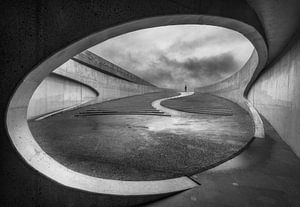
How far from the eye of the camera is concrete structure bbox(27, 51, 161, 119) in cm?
1065

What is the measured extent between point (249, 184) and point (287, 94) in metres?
4.44

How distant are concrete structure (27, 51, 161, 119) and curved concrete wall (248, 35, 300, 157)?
1500 centimetres

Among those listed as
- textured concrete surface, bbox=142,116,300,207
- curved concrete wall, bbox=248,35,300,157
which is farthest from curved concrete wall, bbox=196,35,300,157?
textured concrete surface, bbox=142,116,300,207

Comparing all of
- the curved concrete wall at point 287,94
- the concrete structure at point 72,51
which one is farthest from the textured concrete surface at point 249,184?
the curved concrete wall at point 287,94

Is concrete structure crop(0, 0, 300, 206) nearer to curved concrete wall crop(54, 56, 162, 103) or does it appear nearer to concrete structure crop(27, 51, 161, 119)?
concrete structure crop(27, 51, 161, 119)

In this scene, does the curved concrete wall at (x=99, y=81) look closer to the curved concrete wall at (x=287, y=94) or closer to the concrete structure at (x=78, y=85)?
the concrete structure at (x=78, y=85)

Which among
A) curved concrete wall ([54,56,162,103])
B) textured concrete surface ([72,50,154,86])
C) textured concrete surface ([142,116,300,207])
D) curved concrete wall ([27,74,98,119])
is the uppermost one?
textured concrete surface ([72,50,154,86])

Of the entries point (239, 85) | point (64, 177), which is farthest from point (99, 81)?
point (239, 85)

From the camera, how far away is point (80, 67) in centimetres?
1403

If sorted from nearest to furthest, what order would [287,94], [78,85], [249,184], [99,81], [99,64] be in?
[249,184] < [287,94] < [78,85] < [99,64] < [99,81]

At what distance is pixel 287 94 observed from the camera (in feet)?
15.3

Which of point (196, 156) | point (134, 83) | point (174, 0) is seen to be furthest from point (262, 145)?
point (134, 83)

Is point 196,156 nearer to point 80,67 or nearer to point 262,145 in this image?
point 262,145

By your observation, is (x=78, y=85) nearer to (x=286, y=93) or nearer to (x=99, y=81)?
(x=99, y=81)
